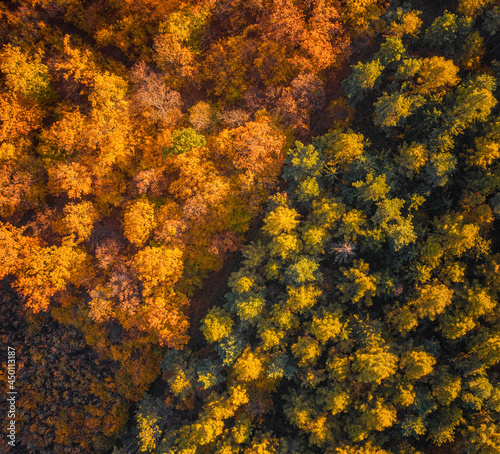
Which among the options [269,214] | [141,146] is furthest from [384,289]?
[141,146]

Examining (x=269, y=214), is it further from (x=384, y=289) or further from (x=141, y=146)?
(x=141, y=146)

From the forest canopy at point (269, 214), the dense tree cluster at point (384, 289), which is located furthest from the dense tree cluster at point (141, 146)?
the dense tree cluster at point (384, 289)

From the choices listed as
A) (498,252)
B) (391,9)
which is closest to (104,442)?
(498,252)

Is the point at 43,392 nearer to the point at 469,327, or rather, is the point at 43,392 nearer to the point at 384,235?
the point at 384,235

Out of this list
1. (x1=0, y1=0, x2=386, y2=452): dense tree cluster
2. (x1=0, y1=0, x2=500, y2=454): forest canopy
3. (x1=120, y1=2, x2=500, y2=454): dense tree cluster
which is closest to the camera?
(x1=120, y1=2, x2=500, y2=454): dense tree cluster

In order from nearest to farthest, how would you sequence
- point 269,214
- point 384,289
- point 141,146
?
1. point 384,289
2. point 269,214
3. point 141,146

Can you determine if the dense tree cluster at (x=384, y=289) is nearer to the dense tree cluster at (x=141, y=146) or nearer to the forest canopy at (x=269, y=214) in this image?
the forest canopy at (x=269, y=214)

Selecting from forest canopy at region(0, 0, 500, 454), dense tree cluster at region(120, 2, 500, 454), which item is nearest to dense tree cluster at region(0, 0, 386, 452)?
forest canopy at region(0, 0, 500, 454)

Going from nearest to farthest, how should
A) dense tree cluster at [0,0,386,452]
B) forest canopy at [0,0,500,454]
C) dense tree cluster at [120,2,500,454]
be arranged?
dense tree cluster at [120,2,500,454] → forest canopy at [0,0,500,454] → dense tree cluster at [0,0,386,452]

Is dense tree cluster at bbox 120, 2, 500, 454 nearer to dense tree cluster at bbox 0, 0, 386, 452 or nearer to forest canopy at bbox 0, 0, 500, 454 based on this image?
forest canopy at bbox 0, 0, 500, 454

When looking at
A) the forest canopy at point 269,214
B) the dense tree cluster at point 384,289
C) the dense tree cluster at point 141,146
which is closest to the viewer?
the dense tree cluster at point 384,289

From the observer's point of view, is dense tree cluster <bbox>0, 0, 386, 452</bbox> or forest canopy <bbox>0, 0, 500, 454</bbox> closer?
forest canopy <bbox>0, 0, 500, 454</bbox>
